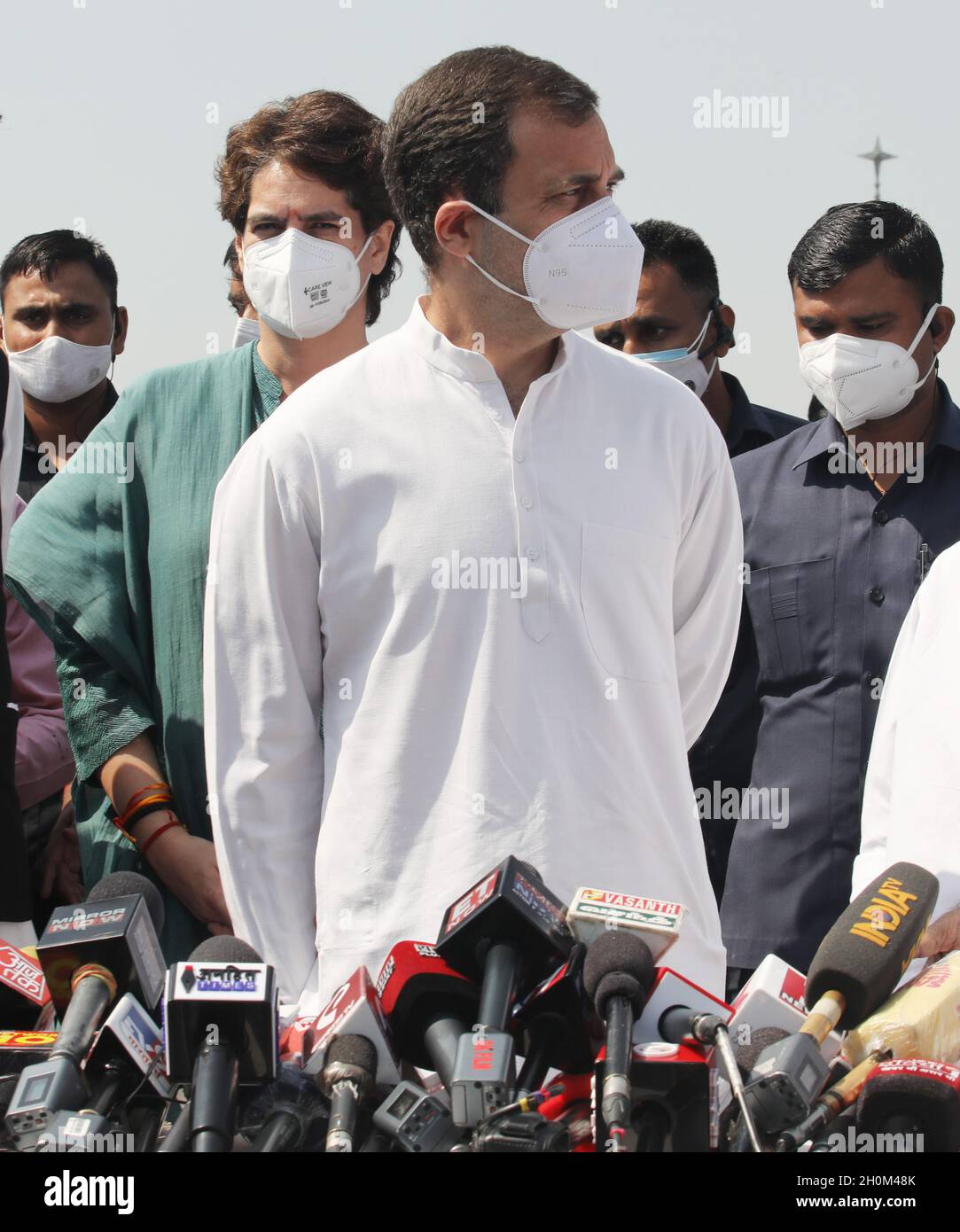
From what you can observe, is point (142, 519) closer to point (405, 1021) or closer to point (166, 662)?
point (166, 662)

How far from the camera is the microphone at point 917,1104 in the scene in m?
2.34

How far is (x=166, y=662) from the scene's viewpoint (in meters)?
4.18

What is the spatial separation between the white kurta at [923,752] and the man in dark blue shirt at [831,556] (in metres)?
0.89

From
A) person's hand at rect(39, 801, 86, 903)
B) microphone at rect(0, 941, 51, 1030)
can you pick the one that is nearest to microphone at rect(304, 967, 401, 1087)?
microphone at rect(0, 941, 51, 1030)

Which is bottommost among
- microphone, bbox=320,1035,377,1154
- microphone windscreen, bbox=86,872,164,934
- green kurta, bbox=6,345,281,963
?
microphone, bbox=320,1035,377,1154

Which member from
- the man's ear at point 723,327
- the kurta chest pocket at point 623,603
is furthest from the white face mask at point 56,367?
the kurta chest pocket at point 623,603

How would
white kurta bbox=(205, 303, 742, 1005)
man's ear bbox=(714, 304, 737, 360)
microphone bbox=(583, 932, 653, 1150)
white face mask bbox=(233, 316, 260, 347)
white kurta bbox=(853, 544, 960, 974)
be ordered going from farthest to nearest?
man's ear bbox=(714, 304, 737, 360) < white face mask bbox=(233, 316, 260, 347) < white kurta bbox=(853, 544, 960, 974) < white kurta bbox=(205, 303, 742, 1005) < microphone bbox=(583, 932, 653, 1150)

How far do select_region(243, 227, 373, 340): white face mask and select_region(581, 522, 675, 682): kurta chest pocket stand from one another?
1463mm

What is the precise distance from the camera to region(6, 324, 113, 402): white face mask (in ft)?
20.0

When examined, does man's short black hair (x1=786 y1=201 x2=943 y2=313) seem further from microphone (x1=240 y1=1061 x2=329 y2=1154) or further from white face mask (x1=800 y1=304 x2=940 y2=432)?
microphone (x1=240 y1=1061 x2=329 y2=1154)

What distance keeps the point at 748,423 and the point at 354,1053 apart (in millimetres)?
4112

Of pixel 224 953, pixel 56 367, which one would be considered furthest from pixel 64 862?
pixel 224 953

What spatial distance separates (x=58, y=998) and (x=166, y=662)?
1631mm

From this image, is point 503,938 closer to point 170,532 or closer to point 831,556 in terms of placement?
point 170,532
